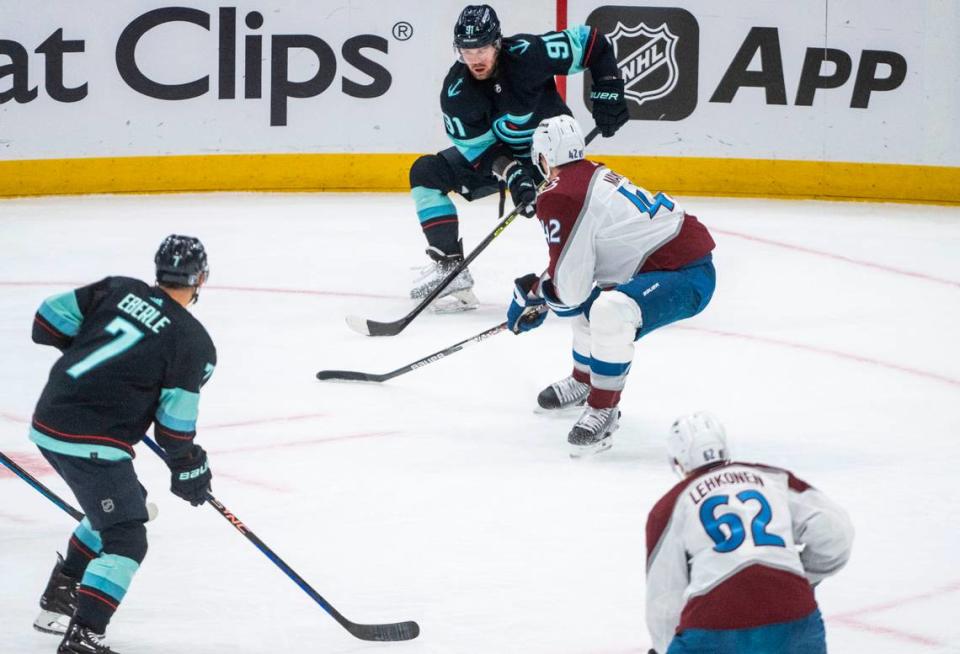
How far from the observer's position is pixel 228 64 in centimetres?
802

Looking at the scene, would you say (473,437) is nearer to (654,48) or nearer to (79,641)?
(79,641)

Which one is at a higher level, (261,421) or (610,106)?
(610,106)

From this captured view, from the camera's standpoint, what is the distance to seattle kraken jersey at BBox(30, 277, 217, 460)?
2766 mm

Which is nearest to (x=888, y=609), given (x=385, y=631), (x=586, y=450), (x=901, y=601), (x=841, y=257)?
(x=901, y=601)

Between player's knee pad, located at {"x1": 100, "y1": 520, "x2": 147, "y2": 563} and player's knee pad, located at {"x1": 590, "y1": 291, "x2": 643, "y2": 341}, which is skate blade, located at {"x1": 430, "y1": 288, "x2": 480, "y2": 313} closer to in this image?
player's knee pad, located at {"x1": 590, "y1": 291, "x2": 643, "y2": 341}

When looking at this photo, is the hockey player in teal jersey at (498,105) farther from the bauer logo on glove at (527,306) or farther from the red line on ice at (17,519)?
the red line on ice at (17,519)

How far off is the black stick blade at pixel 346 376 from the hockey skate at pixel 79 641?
223 cm

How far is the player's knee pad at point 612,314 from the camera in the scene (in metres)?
4.14

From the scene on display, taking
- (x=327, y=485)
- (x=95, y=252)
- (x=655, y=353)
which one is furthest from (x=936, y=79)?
(x=327, y=485)

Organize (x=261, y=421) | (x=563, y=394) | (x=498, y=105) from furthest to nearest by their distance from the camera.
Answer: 1. (x=498, y=105)
2. (x=563, y=394)
3. (x=261, y=421)

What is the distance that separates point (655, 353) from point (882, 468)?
1.44 meters

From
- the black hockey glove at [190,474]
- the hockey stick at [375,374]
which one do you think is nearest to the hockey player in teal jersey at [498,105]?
the hockey stick at [375,374]

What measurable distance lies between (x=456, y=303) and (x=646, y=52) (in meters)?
2.58

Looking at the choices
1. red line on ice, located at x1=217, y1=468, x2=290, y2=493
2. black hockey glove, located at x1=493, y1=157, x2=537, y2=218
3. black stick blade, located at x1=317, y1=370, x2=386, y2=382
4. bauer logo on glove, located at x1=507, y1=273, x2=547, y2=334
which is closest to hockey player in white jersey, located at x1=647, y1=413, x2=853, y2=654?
red line on ice, located at x1=217, y1=468, x2=290, y2=493
